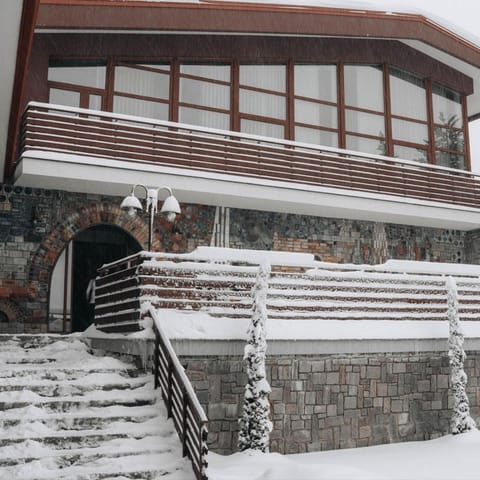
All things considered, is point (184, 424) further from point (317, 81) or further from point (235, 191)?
Answer: point (317, 81)

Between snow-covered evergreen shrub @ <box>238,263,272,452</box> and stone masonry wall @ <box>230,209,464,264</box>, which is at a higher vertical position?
stone masonry wall @ <box>230,209,464,264</box>

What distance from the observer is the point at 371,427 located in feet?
34.8

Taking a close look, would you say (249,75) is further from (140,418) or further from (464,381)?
(140,418)

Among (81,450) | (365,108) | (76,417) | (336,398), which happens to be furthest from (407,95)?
(81,450)

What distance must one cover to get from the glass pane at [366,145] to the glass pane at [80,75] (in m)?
6.82

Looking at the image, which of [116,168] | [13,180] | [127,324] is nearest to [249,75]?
[116,168]

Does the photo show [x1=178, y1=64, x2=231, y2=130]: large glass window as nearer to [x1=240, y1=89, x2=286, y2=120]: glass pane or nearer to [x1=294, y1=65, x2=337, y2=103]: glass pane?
[x1=240, y1=89, x2=286, y2=120]: glass pane

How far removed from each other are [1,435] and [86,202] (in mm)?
7604

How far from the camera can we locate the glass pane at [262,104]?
16.8 metres

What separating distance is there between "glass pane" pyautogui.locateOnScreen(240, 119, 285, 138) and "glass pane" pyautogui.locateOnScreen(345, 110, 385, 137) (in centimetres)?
209

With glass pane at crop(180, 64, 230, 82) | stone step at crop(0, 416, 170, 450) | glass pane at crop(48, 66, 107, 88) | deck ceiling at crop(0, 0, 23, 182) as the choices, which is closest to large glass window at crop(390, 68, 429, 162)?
glass pane at crop(180, 64, 230, 82)

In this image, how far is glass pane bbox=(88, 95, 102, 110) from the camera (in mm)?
15203

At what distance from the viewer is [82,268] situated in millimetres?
17859

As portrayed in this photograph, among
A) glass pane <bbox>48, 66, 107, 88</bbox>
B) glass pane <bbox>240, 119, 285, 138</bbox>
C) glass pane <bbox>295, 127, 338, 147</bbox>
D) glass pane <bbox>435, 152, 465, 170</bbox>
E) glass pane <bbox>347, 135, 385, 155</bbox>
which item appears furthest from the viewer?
glass pane <bbox>435, 152, 465, 170</bbox>
